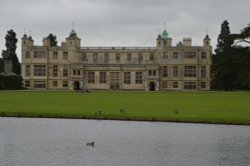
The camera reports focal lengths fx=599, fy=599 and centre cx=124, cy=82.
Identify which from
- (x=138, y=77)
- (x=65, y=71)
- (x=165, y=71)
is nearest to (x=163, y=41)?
(x=165, y=71)

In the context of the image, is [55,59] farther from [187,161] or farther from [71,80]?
[187,161]

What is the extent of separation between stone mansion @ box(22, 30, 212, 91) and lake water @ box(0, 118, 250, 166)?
64.9 metres

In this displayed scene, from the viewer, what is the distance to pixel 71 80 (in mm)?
97062

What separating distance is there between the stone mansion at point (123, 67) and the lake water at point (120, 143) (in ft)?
213

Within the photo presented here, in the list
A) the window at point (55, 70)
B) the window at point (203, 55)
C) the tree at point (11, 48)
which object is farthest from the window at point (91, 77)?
the window at point (203, 55)

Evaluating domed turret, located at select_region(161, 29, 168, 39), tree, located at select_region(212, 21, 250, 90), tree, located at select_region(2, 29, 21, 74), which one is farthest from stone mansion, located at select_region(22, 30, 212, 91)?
tree, located at select_region(212, 21, 250, 90)

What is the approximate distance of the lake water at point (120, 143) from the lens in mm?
19906

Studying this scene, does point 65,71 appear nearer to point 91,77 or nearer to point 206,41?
point 91,77

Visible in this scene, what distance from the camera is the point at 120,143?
2359cm

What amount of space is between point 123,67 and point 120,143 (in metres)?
74.4

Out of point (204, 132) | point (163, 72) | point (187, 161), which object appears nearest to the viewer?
point (187, 161)

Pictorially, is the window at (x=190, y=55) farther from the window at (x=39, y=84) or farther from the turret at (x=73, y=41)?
the window at (x=39, y=84)

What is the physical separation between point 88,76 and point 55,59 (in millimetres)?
6182

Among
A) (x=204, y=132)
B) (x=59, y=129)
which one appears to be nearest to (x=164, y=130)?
(x=204, y=132)
